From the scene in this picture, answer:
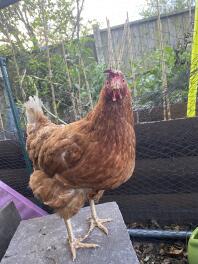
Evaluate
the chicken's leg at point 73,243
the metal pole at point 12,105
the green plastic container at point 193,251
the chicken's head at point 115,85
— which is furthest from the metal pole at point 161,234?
the chicken's head at point 115,85

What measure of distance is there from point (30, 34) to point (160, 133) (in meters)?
2.06

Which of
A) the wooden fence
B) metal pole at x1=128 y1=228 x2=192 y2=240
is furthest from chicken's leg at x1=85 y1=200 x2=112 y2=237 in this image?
the wooden fence

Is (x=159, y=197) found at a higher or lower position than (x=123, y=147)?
lower

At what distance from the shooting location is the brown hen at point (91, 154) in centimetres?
154

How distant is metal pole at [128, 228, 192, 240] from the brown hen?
747 mm

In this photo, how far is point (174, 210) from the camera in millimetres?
2688

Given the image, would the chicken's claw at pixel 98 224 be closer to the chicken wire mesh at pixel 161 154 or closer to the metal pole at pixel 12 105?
the chicken wire mesh at pixel 161 154

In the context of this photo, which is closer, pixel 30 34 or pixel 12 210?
pixel 12 210

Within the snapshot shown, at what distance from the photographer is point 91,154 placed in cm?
158

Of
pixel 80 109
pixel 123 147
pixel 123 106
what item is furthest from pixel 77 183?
pixel 80 109

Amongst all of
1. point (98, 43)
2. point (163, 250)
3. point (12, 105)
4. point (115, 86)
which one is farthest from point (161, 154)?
point (98, 43)

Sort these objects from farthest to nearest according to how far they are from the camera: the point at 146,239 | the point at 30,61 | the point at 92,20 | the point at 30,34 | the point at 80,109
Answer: the point at 92,20
the point at 30,34
the point at 30,61
the point at 80,109
the point at 146,239

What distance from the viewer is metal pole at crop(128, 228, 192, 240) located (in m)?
2.41

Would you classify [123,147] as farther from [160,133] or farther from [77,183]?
[160,133]
